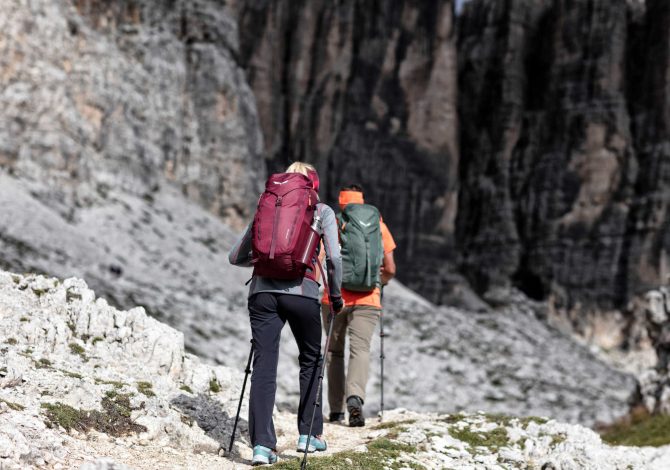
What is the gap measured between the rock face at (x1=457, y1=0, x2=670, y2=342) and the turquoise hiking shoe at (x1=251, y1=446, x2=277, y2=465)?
165 ft

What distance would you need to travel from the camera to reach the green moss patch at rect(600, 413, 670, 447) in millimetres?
9688

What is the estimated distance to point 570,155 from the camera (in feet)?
186

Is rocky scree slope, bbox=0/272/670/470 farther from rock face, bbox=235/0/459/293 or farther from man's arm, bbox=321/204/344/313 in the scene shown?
rock face, bbox=235/0/459/293

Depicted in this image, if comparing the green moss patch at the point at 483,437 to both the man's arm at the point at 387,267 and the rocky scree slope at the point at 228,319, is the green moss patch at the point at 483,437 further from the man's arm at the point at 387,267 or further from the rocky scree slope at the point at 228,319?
the rocky scree slope at the point at 228,319

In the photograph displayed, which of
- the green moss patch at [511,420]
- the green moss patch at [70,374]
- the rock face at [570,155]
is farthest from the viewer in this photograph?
the rock face at [570,155]

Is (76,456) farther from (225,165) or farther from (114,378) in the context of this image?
(225,165)

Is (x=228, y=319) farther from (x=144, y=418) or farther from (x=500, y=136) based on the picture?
(x=500, y=136)

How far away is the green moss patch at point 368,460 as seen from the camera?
5398mm

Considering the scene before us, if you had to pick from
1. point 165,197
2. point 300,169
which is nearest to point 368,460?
point 300,169

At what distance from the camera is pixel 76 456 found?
4.91m

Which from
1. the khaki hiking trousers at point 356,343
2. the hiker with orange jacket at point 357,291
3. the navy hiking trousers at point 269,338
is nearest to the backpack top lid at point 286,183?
the navy hiking trousers at point 269,338

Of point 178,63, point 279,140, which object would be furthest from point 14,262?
point 279,140

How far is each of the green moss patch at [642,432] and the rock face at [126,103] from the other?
19.7 meters

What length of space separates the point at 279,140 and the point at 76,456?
165ft
